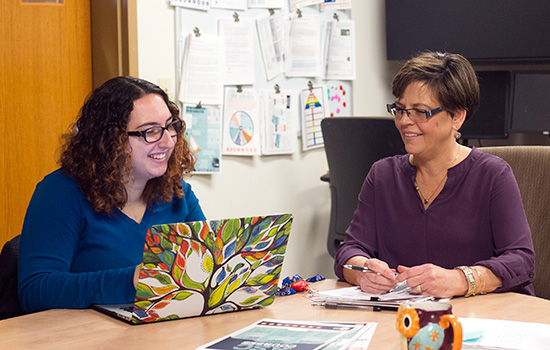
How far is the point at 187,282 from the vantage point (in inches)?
54.7

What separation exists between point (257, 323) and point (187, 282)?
159mm

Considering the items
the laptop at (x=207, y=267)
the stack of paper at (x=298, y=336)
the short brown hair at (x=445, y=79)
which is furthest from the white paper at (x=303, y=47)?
the stack of paper at (x=298, y=336)

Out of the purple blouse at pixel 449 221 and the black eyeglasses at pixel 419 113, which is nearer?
the purple blouse at pixel 449 221

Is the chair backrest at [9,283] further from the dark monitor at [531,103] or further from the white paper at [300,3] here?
the dark monitor at [531,103]

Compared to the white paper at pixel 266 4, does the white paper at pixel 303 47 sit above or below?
below

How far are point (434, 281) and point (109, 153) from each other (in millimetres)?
846

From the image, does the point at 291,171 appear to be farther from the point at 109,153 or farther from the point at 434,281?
the point at 434,281

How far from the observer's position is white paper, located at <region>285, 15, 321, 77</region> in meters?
3.56

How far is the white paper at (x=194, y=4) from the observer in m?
3.03

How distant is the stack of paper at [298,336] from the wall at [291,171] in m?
1.84

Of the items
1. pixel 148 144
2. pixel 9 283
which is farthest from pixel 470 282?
pixel 9 283

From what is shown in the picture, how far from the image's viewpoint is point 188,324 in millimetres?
1415

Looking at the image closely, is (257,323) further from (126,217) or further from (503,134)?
(503,134)

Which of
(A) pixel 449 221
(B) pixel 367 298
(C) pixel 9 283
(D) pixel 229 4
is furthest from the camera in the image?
(D) pixel 229 4
